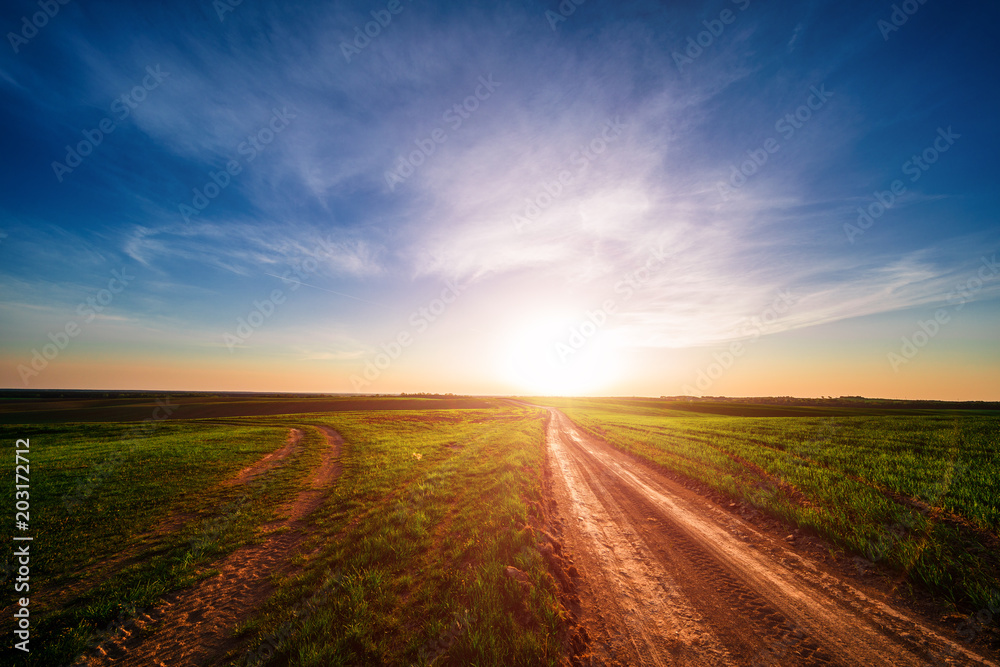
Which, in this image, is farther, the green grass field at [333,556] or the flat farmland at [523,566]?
the green grass field at [333,556]

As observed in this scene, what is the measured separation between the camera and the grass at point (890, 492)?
21.3 ft

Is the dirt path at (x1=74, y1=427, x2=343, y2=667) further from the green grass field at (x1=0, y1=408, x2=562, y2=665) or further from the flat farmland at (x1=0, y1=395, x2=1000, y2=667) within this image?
the green grass field at (x1=0, y1=408, x2=562, y2=665)

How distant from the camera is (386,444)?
24.0 metres

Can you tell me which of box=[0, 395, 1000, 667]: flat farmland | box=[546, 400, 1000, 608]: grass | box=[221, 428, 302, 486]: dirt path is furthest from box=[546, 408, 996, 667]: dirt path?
box=[221, 428, 302, 486]: dirt path

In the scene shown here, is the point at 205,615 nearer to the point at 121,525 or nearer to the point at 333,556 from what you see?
the point at 333,556

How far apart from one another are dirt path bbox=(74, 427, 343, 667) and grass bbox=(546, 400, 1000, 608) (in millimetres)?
12302

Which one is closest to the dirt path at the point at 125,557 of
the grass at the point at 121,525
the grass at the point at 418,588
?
the grass at the point at 121,525

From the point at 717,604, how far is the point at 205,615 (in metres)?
9.11

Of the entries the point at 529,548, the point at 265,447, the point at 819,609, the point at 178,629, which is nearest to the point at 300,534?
the point at 178,629

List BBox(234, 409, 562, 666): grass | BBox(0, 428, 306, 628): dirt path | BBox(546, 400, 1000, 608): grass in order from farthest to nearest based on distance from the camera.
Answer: BBox(546, 400, 1000, 608): grass < BBox(0, 428, 306, 628): dirt path < BBox(234, 409, 562, 666): grass

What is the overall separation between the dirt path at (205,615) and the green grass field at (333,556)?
13.6 inches

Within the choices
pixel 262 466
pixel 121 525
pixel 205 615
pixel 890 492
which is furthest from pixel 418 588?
pixel 262 466

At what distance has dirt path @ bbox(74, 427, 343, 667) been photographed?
4.91 m

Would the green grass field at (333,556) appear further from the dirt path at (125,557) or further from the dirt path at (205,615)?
the dirt path at (205,615)
